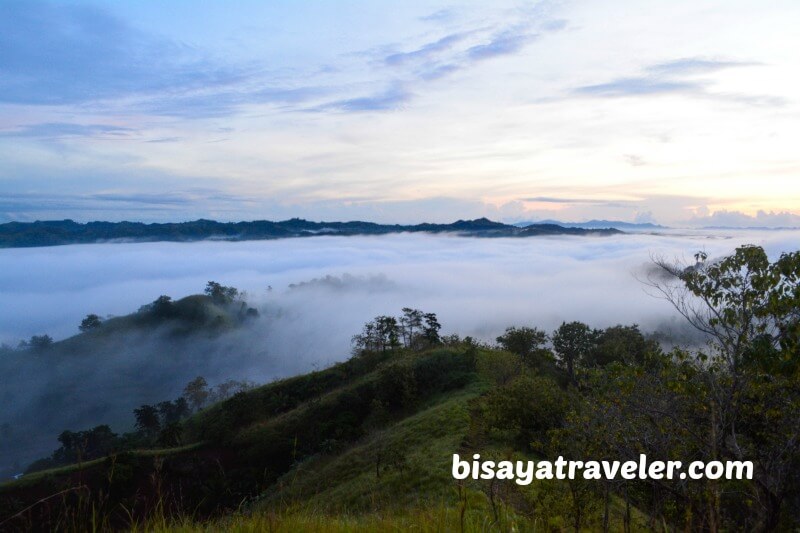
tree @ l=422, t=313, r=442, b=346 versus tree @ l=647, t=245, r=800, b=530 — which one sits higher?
tree @ l=647, t=245, r=800, b=530

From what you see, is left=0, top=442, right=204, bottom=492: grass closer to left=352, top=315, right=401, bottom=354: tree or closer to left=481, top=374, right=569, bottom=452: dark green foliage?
left=352, top=315, right=401, bottom=354: tree

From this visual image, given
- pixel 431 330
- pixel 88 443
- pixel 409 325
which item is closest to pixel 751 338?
pixel 431 330

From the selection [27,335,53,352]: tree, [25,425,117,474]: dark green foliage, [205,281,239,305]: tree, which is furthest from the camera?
[205,281,239,305]: tree

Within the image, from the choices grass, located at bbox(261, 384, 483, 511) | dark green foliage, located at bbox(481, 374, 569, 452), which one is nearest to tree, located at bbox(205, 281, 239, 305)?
grass, located at bbox(261, 384, 483, 511)

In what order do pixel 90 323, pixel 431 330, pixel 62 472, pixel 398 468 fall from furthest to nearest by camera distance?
pixel 90 323 < pixel 431 330 < pixel 62 472 < pixel 398 468

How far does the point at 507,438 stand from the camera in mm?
22141

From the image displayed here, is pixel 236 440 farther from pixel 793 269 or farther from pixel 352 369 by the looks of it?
pixel 793 269

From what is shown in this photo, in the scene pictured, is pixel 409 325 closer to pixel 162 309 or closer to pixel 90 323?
pixel 162 309

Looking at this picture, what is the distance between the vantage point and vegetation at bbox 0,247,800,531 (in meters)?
5.52

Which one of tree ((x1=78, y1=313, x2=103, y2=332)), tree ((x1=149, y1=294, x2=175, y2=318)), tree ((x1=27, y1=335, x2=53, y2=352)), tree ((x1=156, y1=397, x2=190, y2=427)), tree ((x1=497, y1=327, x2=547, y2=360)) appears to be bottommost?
tree ((x1=27, y1=335, x2=53, y2=352))

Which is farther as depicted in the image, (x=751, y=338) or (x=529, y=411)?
(x=529, y=411)

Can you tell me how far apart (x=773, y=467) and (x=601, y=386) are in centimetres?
345

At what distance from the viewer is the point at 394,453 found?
2303 centimetres

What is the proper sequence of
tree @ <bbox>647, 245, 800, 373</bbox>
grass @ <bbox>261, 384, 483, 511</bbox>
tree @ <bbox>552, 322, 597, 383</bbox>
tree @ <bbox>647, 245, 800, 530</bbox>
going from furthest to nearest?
tree @ <bbox>552, 322, 597, 383</bbox> < grass @ <bbox>261, 384, 483, 511</bbox> < tree @ <bbox>647, 245, 800, 373</bbox> < tree @ <bbox>647, 245, 800, 530</bbox>
